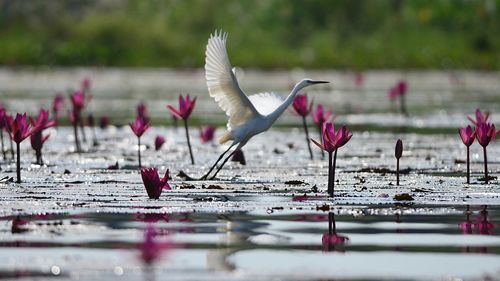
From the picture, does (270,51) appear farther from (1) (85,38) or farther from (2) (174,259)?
(2) (174,259)

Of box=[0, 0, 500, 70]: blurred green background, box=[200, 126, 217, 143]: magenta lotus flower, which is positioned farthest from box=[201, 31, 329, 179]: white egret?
box=[0, 0, 500, 70]: blurred green background

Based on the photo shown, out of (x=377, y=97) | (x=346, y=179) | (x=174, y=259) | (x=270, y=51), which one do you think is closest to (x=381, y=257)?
(x=174, y=259)

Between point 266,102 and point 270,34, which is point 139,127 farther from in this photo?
point 270,34

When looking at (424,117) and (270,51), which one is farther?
(270,51)

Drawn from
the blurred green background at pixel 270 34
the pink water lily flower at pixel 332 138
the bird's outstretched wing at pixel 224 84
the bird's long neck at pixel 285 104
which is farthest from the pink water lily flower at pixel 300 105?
the blurred green background at pixel 270 34

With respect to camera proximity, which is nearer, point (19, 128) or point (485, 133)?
point (19, 128)

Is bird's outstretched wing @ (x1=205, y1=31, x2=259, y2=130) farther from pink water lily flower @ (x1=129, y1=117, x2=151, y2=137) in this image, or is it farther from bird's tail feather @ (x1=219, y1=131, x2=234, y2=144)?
pink water lily flower @ (x1=129, y1=117, x2=151, y2=137)

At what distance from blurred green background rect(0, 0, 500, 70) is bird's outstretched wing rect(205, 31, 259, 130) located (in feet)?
92.4

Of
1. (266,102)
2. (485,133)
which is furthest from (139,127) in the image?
(485,133)

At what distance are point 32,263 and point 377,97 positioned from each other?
915 inches

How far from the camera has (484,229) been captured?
28.3ft

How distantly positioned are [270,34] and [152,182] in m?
37.3

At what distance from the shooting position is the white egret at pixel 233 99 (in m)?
12.2

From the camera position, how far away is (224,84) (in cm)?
1241
